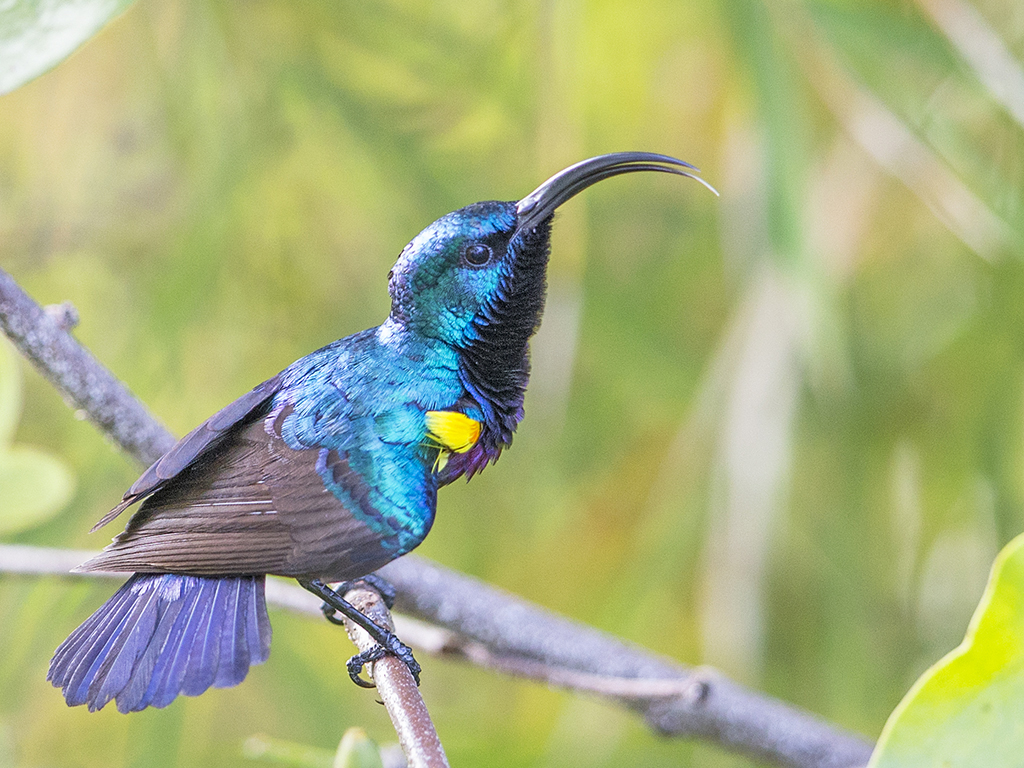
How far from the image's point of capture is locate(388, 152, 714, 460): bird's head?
0.94 m

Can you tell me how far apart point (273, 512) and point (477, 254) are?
282 millimetres

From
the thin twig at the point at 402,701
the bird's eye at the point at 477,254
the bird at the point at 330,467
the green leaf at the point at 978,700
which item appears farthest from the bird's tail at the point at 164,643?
the green leaf at the point at 978,700

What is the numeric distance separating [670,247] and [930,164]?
22.5 inches

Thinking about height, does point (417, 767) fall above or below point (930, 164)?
below

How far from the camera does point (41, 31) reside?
0.84 meters

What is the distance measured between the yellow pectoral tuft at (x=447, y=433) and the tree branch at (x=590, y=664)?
34 centimetres

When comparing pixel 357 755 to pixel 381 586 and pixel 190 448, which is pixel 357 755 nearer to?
pixel 190 448

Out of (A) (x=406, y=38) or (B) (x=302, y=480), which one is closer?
(B) (x=302, y=480)

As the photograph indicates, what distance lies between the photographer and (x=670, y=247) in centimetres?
215

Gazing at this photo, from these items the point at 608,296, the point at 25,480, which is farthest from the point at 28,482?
the point at 608,296

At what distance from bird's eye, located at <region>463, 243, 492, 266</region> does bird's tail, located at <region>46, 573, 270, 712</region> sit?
0.32 metres

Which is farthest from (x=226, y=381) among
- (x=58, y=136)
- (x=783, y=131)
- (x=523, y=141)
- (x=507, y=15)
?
(x=783, y=131)

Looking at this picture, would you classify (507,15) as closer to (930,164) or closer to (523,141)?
(523,141)

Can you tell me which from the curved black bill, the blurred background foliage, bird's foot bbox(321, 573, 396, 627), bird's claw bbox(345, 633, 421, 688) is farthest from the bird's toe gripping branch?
the blurred background foliage
